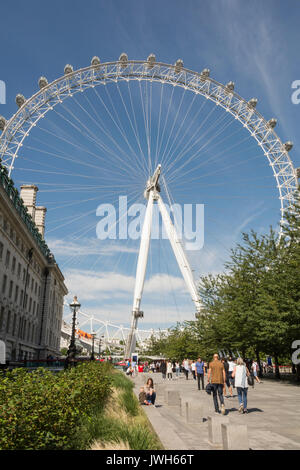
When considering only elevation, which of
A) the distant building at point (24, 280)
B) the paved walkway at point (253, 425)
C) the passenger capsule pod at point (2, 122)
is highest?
the passenger capsule pod at point (2, 122)

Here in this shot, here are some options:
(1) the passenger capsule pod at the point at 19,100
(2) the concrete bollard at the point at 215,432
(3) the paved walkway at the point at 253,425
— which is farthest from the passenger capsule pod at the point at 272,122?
(2) the concrete bollard at the point at 215,432

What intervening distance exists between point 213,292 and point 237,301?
43.2 ft

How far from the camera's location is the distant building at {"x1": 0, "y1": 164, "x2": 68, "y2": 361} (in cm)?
4375

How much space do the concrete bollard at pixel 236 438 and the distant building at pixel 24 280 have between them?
3774 cm

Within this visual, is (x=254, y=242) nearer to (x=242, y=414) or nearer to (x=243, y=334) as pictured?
(x=243, y=334)

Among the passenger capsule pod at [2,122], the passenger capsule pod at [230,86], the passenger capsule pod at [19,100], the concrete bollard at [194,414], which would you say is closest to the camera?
the concrete bollard at [194,414]

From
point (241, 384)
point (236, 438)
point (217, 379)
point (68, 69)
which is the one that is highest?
point (68, 69)

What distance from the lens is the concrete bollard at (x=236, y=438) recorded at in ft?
23.7

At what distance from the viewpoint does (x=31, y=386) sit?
7078mm

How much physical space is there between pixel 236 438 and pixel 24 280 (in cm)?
5059

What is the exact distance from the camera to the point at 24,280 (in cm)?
5416

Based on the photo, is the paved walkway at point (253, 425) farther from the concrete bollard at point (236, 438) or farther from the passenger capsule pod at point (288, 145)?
the passenger capsule pod at point (288, 145)

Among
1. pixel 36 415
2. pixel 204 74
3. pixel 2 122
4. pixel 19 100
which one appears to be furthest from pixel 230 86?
pixel 36 415

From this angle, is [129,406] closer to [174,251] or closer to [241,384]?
[241,384]
